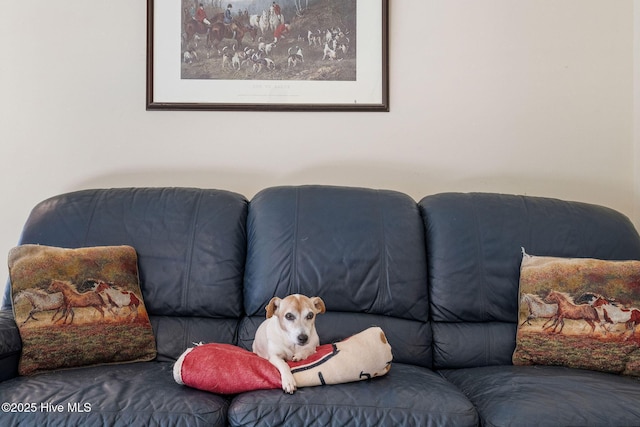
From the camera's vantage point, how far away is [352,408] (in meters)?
1.52

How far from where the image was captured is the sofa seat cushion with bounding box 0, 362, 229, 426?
1465 millimetres

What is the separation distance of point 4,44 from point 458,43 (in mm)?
2131

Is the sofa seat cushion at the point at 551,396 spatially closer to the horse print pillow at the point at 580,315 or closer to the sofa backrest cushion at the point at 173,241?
the horse print pillow at the point at 580,315

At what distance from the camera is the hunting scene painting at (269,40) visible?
2543 mm

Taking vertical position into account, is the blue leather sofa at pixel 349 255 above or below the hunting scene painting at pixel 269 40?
below

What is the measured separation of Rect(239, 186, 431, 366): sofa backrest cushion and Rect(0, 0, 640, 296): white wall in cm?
44

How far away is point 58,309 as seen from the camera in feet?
6.06

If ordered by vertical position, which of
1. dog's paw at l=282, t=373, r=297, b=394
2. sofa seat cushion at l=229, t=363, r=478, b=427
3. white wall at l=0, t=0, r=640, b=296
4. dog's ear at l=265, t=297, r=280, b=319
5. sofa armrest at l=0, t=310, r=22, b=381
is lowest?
sofa seat cushion at l=229, t=363, r=478, b=427

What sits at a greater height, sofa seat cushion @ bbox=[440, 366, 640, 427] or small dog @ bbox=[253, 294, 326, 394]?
small dog @ bbox=[253, 294, 326, 394]

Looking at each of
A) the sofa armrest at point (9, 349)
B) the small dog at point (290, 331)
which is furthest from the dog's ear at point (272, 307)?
the sofa armrest at point (9, 349)

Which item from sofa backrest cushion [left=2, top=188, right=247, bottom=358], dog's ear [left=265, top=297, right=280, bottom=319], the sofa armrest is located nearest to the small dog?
dog's ear [left=265, top=297, right=280, bottom=319]

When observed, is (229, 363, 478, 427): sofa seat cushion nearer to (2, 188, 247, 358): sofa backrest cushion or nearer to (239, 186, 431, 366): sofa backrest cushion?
(239, 186, 431, 366): sofa backrest cushion

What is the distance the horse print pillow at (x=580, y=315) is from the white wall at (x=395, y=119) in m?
0.68

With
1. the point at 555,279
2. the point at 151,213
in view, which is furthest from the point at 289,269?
the point at 555,279
